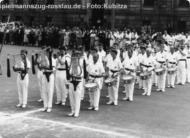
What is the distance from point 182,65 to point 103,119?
328 inches

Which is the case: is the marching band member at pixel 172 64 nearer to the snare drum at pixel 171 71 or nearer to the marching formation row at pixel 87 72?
the snare drum at pixel 171 71

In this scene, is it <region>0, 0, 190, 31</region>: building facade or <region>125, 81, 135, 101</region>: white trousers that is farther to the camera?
<region>0, 0, 190, 31</region>: building facade

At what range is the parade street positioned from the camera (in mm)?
10922

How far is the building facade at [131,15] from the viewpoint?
3956 cm

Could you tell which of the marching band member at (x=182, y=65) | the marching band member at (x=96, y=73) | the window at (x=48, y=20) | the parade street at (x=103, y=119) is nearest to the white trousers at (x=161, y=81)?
the parade street at (x=103, y=119)

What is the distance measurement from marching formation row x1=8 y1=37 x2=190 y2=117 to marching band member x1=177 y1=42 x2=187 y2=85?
181cm

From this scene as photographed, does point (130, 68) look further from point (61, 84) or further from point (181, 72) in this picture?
point (181, 72)

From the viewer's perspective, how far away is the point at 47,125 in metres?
11.6

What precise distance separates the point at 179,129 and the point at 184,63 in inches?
335

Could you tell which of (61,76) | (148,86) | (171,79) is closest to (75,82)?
(61,76)

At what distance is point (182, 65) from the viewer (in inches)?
773

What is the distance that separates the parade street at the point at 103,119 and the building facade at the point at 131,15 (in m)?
21.9

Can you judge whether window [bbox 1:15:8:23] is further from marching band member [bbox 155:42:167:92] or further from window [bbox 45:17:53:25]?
marching band member [bbox 155:42:167:92]

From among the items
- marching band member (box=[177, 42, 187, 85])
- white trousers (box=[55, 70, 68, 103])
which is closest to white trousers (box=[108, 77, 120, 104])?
white trousers (box=[55, 70, 68, 103])
